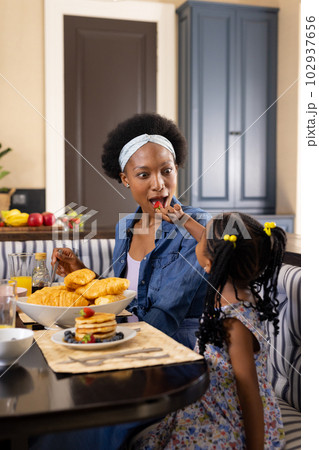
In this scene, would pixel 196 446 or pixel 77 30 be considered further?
pixel 77 30

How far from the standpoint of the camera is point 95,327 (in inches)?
32.6

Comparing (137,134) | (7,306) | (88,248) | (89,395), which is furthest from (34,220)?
(89,395)

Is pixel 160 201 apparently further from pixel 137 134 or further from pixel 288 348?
pixel 288 348

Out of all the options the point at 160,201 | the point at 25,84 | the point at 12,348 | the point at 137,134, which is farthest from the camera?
the point at 25,84

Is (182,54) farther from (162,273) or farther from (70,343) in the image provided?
(70,343)

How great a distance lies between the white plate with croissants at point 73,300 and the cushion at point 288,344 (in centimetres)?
41

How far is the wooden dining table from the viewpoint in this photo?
59 centimetres

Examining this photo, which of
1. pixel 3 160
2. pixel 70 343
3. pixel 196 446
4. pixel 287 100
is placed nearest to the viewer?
Result: pixel 70 343

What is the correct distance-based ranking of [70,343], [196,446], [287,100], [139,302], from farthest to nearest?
[287,100], [139,302], [196,446], [70,343]

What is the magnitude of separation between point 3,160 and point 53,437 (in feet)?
7.94

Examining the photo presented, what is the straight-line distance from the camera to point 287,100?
3.35 metres

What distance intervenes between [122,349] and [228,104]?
2.67 metres

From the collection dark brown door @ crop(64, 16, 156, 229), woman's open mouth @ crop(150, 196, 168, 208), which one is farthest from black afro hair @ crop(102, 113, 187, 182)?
dark brown door @ crop(64, 16, 156, 229)

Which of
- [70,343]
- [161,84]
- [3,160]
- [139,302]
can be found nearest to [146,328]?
[70,343]
